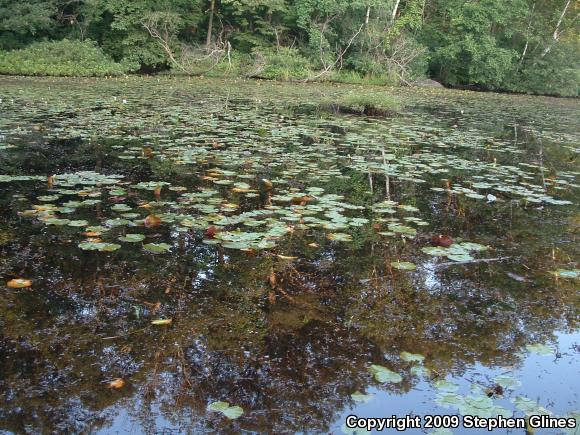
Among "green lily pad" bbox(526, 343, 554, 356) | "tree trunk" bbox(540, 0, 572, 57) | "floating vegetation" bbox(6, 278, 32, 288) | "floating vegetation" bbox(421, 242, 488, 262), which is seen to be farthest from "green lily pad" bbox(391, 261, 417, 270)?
"tree trunk" bbox(540, 0, 572, 57)

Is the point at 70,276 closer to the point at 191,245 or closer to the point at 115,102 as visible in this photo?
the point at 191,245

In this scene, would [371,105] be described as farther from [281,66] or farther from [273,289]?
[281,66]

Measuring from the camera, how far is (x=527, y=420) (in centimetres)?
178

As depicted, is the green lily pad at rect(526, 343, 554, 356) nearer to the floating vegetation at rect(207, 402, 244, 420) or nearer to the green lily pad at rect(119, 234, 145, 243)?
the floating vegetation at rect(207, 402, 244, 420)

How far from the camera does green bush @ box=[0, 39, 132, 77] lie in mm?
14914

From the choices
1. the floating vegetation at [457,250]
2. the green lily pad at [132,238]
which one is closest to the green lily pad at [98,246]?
the green lily pad at [132,238]

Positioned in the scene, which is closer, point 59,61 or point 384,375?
point 384,375

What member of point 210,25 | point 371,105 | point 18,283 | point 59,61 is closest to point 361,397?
point 18,283

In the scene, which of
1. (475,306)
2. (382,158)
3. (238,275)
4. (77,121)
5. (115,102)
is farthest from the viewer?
(115,102)

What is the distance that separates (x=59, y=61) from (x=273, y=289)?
1591 cm

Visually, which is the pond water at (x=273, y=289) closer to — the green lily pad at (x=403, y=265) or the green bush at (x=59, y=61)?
the green lily pad at (x=403, y=265)

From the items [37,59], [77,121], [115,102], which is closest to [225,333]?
[77,121]

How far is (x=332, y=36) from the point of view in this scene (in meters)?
20.7

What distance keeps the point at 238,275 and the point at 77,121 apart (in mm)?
5558
